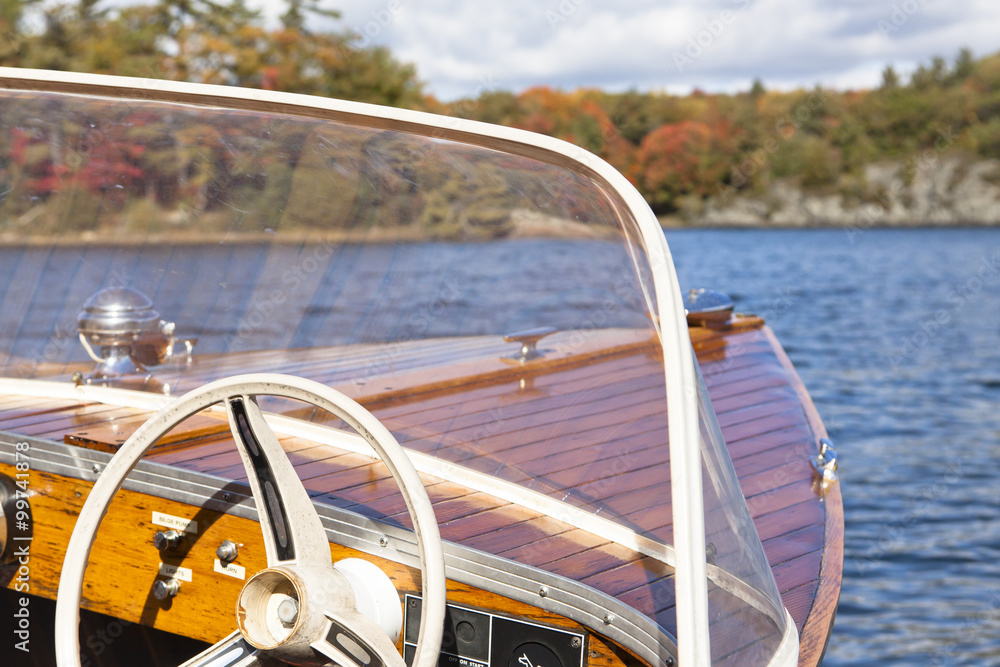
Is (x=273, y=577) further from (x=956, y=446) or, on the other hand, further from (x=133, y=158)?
(x=956, y=446)

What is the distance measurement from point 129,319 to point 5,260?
14.7 inches

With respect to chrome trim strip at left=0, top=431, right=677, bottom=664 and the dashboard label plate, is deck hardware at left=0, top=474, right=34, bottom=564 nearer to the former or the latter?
chrome trim strip at left=0, top=431, right=677, bottom=664

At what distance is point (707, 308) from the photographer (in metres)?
3.77

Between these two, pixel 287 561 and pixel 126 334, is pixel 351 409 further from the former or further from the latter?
pixel 126 334

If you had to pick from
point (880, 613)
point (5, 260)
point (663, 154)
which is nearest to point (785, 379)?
point (880, 613)

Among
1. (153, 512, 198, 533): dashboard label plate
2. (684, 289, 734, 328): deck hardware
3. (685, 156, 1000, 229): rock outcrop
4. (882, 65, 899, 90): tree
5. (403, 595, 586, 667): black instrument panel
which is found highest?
(882, 65, 899, 90): tree

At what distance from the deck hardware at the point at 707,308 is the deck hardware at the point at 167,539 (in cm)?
266

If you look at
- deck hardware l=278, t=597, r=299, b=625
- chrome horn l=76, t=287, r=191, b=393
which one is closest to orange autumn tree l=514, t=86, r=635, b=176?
chrome horn l=76, t=287, r=191, b=393

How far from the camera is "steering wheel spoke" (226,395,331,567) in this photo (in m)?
1.25

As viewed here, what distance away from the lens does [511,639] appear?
4.32 feet

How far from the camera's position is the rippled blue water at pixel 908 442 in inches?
175

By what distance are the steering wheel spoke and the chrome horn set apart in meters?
0.71

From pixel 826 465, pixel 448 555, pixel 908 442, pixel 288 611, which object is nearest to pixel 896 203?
pixel 908 442

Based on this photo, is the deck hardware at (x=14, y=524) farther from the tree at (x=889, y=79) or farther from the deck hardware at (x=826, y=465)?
the tree at (x=889, y=79)
